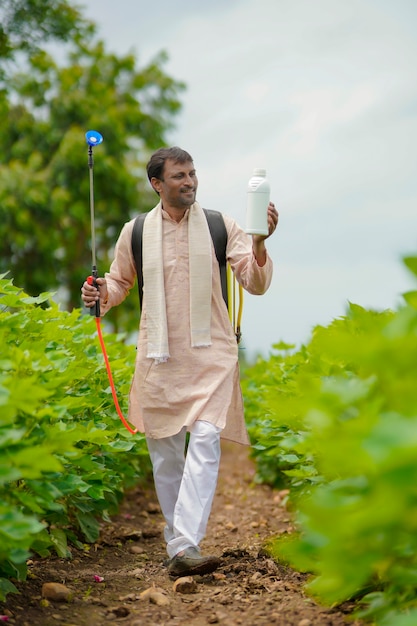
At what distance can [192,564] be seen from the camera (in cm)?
470

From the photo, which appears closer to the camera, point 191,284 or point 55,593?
point 55,593

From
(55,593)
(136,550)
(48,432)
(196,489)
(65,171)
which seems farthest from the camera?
(65,171)

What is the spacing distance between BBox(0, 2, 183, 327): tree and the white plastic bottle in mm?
21911

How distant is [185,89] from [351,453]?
31.3 meters

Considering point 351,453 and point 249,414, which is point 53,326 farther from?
point 249,414

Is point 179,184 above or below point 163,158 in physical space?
below

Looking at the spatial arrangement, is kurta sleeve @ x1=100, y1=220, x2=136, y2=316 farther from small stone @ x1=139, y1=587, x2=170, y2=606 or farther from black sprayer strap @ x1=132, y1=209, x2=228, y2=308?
small stone @ x1=139, y1=587, x2=170, y2=606

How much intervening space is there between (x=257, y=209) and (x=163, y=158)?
74cm

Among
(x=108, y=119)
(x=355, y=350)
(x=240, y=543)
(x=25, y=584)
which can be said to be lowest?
(x=240, y=543)

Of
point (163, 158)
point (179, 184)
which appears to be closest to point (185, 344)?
point (179, 184)

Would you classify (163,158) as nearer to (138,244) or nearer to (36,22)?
(138,244)

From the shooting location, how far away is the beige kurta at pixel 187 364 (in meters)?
5.01

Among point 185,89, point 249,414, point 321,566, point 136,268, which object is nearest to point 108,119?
point 185,89

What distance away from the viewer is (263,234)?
4855 mm
